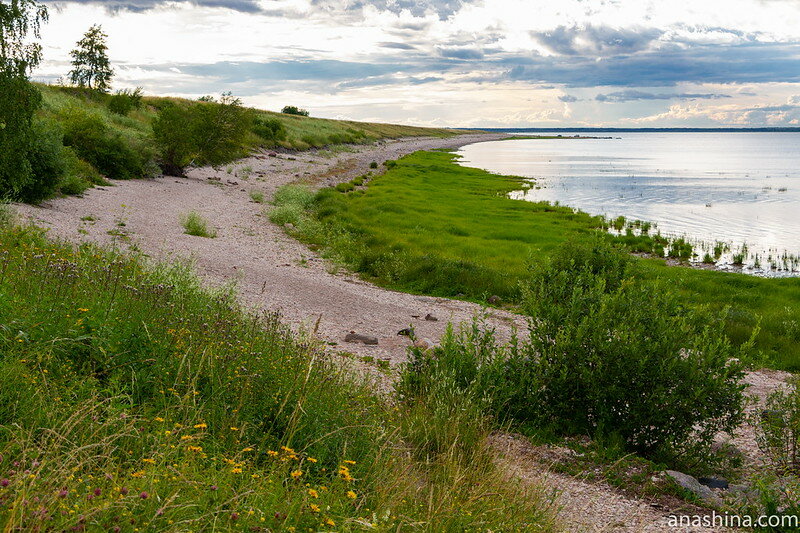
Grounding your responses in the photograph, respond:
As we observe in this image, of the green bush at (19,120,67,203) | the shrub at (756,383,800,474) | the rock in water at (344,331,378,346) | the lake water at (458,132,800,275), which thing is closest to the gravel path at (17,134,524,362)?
the rock in water at (344,331,378,346)

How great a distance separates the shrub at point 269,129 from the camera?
6347 cm

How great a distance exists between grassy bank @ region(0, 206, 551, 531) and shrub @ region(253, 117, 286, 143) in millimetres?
58106

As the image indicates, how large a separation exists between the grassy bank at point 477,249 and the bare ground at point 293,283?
5.23ft

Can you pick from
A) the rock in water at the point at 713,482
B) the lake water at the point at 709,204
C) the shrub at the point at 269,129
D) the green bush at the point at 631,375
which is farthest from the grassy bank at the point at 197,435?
the shrub at the point at 269,129

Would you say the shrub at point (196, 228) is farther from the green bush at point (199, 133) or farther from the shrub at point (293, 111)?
the shrub at point (293, 111)

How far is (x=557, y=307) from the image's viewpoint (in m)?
8.81

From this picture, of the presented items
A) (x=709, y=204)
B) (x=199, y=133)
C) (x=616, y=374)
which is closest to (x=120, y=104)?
(x=199, y=133)

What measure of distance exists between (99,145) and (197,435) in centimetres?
2934

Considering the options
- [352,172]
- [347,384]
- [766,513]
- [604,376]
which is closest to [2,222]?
[347,384]

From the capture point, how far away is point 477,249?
24.5m

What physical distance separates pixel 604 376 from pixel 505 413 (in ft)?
4.60

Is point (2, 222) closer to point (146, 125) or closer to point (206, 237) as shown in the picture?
point (206, 237)

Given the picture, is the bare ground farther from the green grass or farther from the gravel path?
the green grass

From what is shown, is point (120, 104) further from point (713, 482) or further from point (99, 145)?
point (713, 482)
